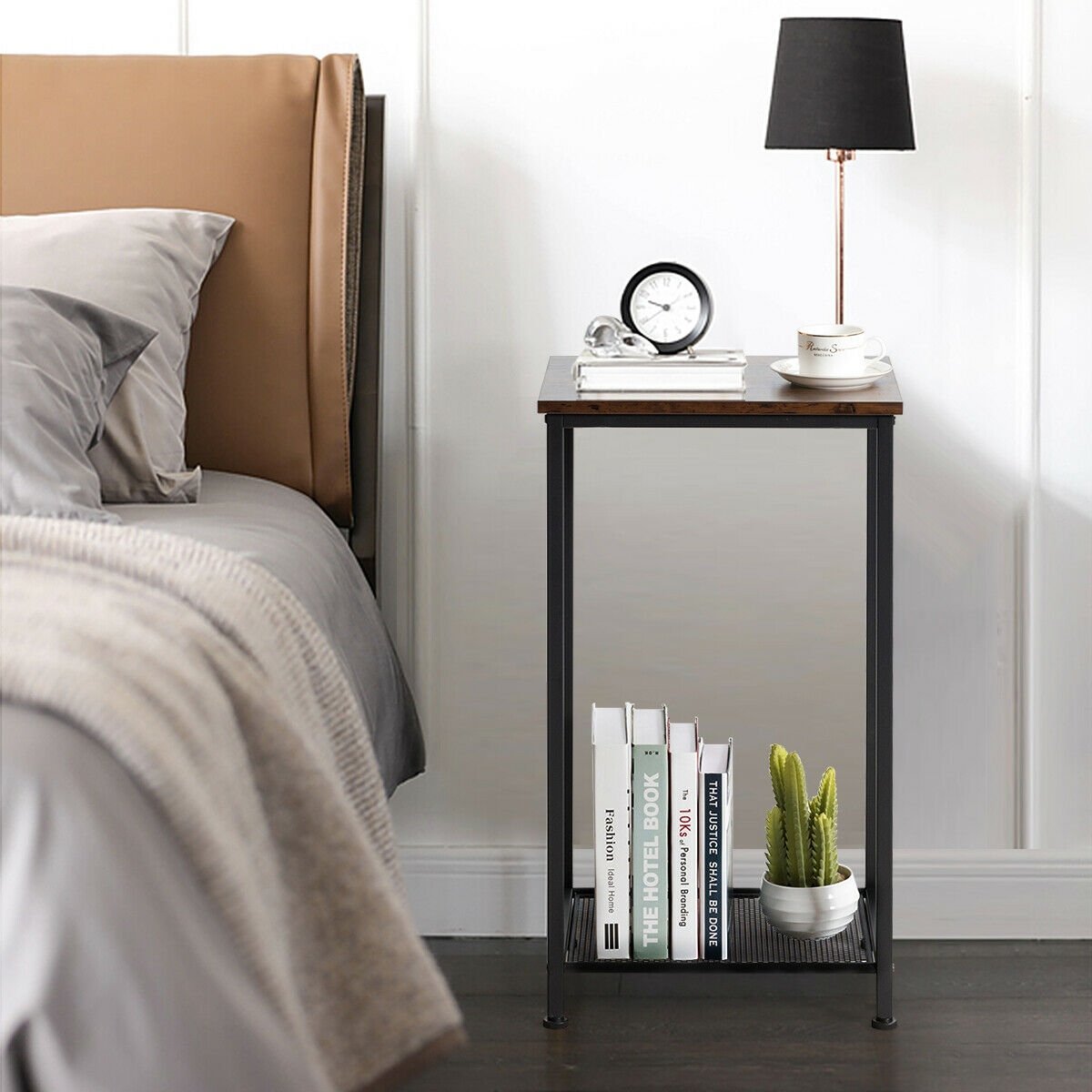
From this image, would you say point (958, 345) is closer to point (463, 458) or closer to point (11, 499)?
point (463, 458)

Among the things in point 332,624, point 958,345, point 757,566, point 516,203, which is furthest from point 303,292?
point 958,345

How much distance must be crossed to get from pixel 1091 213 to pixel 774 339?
0.49 metres

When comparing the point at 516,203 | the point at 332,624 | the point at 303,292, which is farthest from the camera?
the point at 516,203

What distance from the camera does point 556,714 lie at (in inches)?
78.0

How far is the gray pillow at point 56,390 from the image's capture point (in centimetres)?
150

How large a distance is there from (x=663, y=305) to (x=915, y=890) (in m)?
1.02

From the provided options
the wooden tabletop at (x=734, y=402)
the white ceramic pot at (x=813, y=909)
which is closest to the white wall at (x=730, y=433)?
the white ceramic pot at (x=813, y=909)

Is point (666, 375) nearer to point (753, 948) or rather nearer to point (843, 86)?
point (843, 86)

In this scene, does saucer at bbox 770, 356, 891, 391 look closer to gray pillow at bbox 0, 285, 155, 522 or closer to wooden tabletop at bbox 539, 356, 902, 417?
wooden tabletop at bbox 539, 356, 902, 417

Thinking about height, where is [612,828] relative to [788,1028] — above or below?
above

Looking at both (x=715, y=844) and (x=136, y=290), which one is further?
(x=715, y=844)

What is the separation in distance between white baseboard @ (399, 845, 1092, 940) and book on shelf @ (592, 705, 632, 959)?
0.33 m

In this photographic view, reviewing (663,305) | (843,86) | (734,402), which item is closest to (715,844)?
(734,402)

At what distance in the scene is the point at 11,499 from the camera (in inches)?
58.3
